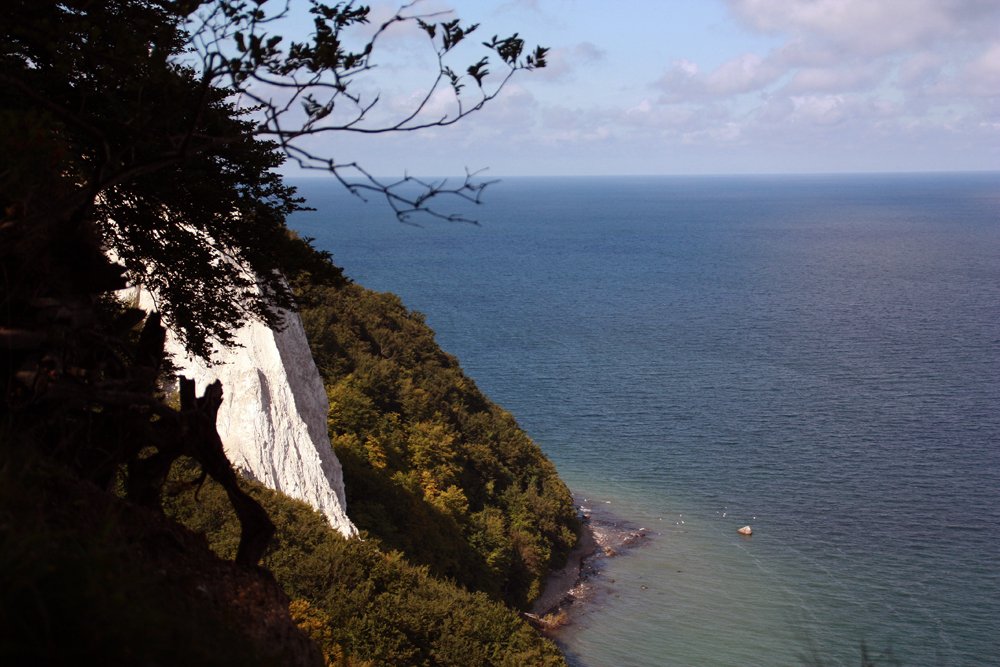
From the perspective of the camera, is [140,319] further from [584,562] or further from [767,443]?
[767,443]

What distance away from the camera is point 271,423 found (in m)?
23.7

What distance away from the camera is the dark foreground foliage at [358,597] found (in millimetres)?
17281

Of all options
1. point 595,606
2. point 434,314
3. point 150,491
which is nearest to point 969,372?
point 595,606

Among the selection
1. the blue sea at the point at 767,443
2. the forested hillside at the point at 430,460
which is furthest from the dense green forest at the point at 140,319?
the forested hillside at the point at 430,460

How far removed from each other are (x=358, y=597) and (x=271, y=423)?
23.6 feet

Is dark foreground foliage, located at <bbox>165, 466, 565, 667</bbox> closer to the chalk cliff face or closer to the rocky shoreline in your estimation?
the chalk cliff face

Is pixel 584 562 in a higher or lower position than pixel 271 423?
lower

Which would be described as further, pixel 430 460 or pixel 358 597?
pixel 430 460

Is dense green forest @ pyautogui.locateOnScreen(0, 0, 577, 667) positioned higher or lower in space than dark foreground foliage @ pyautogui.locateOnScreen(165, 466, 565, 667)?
higher

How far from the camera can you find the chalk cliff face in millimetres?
23047

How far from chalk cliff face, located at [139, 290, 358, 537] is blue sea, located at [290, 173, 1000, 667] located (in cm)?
1404

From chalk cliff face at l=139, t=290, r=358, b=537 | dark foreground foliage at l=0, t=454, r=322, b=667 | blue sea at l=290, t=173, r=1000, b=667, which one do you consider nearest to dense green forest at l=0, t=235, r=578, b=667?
dark foreground foliage at l=0, t=454, r=322, b=667

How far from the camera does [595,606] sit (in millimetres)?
35375

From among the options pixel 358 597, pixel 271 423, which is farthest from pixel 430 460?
pixel 358 597
